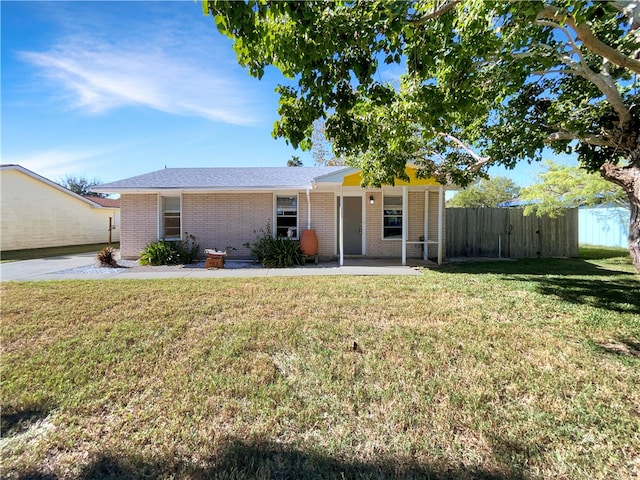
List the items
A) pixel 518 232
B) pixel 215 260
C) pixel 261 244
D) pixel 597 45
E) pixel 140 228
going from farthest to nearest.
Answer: pixel 518 232 → pixel 140 228 → pixel 261 244 → pixel 215 260 → pixel 597 45

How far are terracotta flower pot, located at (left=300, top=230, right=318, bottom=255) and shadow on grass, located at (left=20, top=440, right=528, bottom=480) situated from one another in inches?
354

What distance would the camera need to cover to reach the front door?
13.2 meters

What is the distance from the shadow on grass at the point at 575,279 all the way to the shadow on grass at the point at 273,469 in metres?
5.88

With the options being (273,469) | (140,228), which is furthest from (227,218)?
(273,469)

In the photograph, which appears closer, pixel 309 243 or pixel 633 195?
pixel 633 195

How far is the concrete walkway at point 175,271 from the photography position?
353 inches

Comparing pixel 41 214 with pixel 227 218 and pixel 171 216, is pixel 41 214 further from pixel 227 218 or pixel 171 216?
pixel 227 218

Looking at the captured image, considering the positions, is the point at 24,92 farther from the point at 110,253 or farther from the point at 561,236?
the point at 561,236

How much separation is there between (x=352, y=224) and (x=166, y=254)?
7350mm

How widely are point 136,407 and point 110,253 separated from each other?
31.4 feet

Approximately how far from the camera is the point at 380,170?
884 centimetres

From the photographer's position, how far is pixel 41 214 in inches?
718

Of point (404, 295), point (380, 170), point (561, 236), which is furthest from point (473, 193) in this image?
point (404, 295)

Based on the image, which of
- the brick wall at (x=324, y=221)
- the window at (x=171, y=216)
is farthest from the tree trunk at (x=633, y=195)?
the window at (x=171, y=216)
